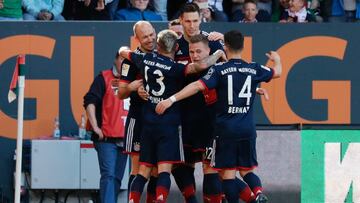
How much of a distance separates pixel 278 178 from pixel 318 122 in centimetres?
99

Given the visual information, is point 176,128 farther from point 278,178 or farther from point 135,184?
point 278,178

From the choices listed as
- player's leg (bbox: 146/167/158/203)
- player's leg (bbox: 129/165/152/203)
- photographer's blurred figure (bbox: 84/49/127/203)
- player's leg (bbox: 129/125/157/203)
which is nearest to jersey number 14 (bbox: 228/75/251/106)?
player's leg (bbox: 129/125/157/203)

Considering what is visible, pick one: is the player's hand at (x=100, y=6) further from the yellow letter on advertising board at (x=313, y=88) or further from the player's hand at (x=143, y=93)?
the player's hand at (x=143, y=93)

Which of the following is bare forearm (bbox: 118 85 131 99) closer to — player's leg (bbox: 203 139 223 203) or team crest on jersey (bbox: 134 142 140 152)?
team crest on jersey (bbox: 134 142 140 152)

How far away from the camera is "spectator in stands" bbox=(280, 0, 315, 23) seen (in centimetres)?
2011

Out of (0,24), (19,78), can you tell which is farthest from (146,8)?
(19,78)

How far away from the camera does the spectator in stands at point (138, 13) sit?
1998cm

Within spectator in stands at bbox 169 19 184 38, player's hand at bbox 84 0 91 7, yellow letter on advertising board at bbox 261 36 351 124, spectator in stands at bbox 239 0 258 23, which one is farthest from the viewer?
player's hand at bbox 84 0 91 7

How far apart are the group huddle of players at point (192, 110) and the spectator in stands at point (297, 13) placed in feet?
12.6

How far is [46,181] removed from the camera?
1922 centimetres

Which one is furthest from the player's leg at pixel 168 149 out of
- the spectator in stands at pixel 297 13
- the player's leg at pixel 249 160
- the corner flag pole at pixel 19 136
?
the spectator in stands at pixel 297 13

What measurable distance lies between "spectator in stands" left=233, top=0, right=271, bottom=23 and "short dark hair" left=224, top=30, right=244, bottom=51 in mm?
4092

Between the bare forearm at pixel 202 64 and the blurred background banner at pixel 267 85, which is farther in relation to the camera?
the blurred background banner at pixel 267 85

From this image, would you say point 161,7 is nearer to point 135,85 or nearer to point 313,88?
point 313,88
